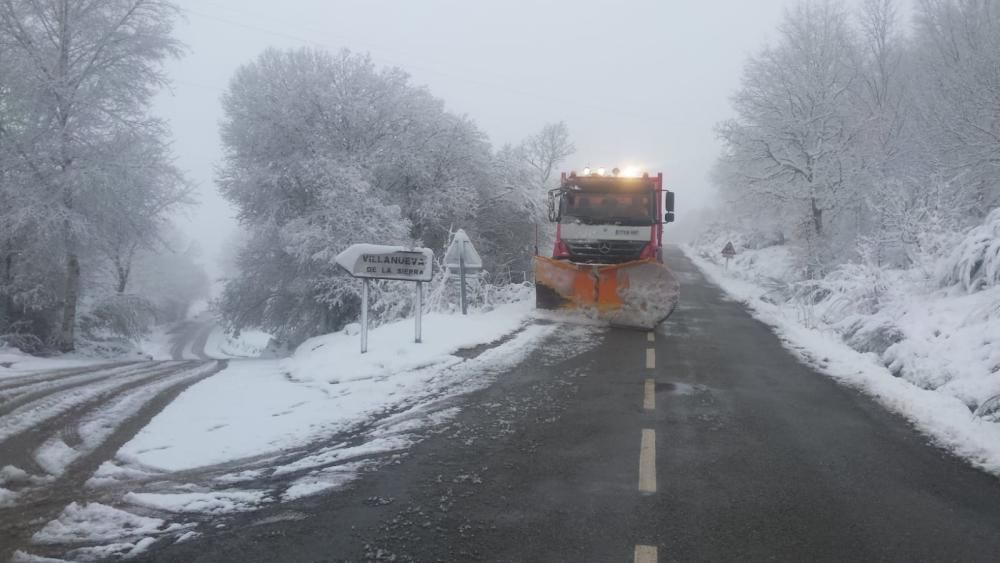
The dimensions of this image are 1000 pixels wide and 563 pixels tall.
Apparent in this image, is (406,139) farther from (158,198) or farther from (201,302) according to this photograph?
(201,302)

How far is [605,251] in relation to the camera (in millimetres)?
14391

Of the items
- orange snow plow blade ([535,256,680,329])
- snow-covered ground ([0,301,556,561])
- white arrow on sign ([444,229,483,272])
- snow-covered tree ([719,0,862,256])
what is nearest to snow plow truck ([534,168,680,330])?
orange snow plow blade ([535,256,680,329])

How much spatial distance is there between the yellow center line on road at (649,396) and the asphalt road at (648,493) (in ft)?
0.12

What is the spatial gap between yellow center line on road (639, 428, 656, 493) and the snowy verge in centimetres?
262

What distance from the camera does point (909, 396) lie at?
7.07 meters

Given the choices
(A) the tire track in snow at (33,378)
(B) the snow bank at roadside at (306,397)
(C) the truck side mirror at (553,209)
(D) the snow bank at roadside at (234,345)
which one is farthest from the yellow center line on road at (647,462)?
(D) the snow bank at roadside at (234,345)

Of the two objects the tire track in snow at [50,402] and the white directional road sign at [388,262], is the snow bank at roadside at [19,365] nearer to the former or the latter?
the tire track in snow at [50,402]

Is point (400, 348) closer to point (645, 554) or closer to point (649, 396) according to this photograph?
point (649, 396)

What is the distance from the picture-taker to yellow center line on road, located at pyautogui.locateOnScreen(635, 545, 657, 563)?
3.47 meters

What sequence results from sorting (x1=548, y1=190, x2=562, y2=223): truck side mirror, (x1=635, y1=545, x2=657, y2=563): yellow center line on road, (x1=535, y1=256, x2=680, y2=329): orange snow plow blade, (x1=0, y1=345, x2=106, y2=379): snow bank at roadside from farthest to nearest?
(x1=548, y1=190, x2=562, y2=223): truck side mirror < (x1=535, y1=256, x2=680, y2=329): orange snow plow blade < (x1=0, y1=345, x2=106, y2=379): snow bank at roadside < (x1=635, y1=545, x2=657, y2=563): yellow center line on road

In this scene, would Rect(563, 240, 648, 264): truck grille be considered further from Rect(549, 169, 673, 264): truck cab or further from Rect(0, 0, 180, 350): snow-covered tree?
Rect(0, 0, 180, 350): snow-covered tree

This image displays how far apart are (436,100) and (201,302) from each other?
266 feet

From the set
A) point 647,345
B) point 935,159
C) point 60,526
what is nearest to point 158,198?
point 647,345

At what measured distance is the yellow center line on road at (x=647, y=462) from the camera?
456cm
